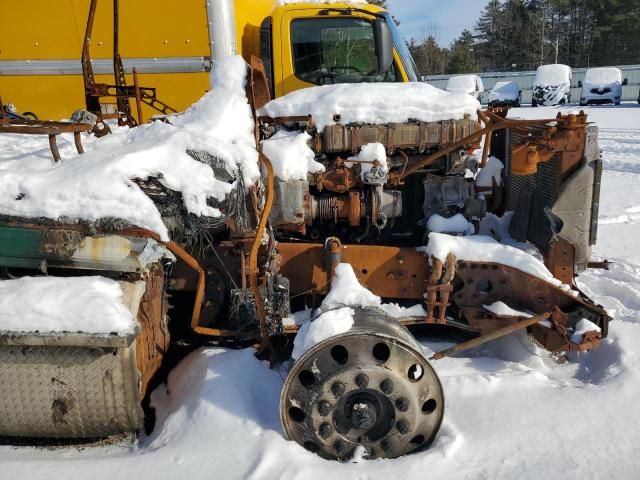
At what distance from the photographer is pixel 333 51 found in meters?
4.29

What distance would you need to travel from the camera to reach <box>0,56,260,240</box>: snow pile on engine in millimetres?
2375

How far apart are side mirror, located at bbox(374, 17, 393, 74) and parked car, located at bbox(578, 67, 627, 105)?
26.6 metres

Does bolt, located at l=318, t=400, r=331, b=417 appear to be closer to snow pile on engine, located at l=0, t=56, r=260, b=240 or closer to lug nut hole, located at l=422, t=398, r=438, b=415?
lug nut hole, located at l=422, t=398, r=438, b=415

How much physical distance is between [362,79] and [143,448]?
3.15m

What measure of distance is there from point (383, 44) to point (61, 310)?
9.18ft

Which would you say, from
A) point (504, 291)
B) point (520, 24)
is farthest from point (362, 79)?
point (520, 24)

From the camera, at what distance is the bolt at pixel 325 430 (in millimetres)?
2502

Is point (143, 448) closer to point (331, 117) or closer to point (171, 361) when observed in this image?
point (171, 361)

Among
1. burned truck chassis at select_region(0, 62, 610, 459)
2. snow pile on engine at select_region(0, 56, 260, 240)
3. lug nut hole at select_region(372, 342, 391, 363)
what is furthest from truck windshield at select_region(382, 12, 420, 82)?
lug nut hole at select_region(372, 342, 391, 363)

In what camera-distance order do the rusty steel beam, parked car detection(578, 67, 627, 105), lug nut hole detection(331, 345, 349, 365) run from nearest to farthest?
1. lug nut hole detection(331, 345, 349, 365)
2. the rusty steel beam
3. parked car detection(578, 67, 627, 105)

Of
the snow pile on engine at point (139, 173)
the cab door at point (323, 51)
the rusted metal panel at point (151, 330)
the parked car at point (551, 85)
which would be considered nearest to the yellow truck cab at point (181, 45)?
the cab door at point (323, 51)

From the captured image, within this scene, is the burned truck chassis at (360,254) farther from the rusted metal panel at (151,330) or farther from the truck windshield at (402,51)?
the truck windshield at (402,51)

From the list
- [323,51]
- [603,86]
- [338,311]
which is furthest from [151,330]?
[603,86]

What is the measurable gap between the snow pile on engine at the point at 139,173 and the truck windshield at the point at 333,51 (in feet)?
4.77
